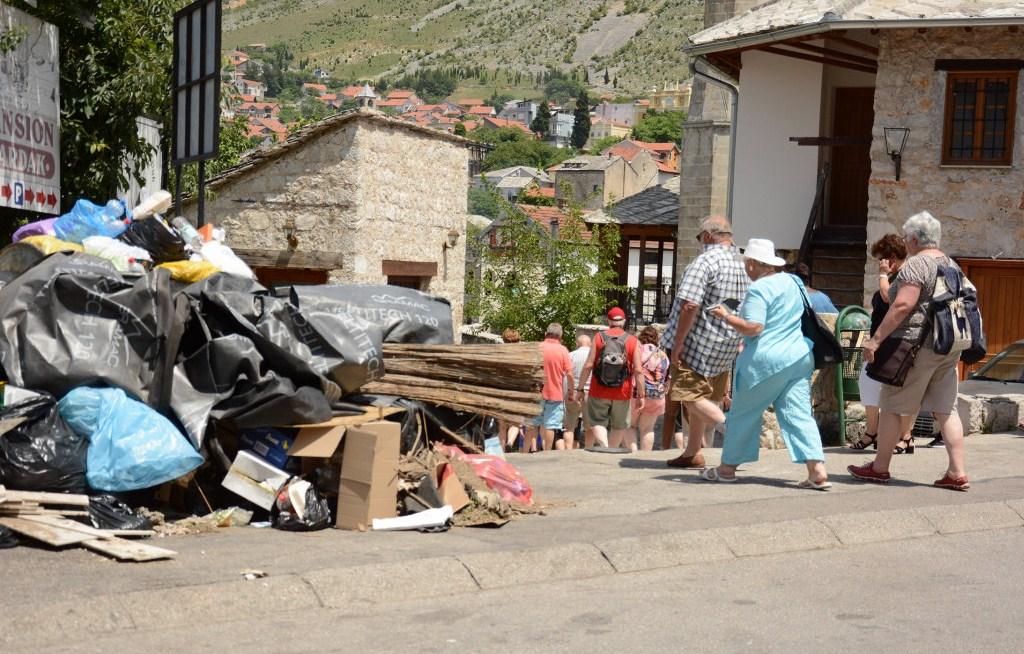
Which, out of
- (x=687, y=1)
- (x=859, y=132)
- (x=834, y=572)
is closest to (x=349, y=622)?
(x=834, y=572)

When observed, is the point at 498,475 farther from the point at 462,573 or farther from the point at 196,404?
the point at 196,404

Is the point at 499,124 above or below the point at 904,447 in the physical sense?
above

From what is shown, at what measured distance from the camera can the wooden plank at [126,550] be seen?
5957 mm

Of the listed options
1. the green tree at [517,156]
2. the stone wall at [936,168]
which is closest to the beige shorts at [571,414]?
the stone wall at [936,168]

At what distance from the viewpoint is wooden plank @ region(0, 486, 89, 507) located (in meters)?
6.42

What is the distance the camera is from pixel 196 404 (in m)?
7.17

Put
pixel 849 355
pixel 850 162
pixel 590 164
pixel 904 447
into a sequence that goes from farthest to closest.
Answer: pixel 590 164
pixel 850 162
pixel 849 355
pixel 904 447

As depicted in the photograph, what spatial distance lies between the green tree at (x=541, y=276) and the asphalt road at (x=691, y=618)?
19282 mm

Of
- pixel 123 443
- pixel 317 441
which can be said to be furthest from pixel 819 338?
pixel 123 443

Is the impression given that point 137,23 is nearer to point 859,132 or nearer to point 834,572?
point 834,572

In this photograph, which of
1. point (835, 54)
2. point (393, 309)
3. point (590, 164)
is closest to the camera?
point (393, 309)

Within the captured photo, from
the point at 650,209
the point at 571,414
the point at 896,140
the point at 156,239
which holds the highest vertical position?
the point at 896,140

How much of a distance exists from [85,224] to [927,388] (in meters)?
5.37

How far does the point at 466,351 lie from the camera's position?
8.32m
